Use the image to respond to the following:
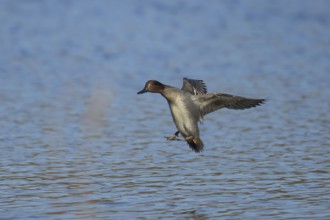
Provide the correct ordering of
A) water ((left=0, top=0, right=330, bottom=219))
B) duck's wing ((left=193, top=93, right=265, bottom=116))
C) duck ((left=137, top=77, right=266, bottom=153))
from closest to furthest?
water ((left=0, top=0, right=330, bottom=219))
duck ((left=137, top=77, right=266, bottom=153))
duck's wing ((left=193, top=93, right=265, bottom=116))

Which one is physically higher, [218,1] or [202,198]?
[218,1]

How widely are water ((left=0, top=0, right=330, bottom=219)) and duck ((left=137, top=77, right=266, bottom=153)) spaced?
0.55 metres

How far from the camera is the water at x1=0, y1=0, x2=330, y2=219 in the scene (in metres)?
8.27

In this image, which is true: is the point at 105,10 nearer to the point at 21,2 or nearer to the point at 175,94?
the point at 21,2

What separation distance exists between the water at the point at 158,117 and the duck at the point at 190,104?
1.80ft

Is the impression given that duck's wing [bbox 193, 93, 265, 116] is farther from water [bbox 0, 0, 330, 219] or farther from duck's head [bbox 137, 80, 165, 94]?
water [bbox 0, 0, 330, 219]

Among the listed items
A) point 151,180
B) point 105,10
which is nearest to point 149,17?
point 105,10

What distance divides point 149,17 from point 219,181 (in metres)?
16.3

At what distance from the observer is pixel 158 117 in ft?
42.7

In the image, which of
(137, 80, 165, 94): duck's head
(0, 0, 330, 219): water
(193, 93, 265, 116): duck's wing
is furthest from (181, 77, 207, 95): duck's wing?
(0, 0, 330, 219): water

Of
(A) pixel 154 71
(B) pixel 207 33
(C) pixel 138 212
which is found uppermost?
(B) pixel 207 33

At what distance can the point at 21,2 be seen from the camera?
88.9ft

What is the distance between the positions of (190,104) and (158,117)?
4513 mm

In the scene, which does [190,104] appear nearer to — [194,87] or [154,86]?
[154,86]
